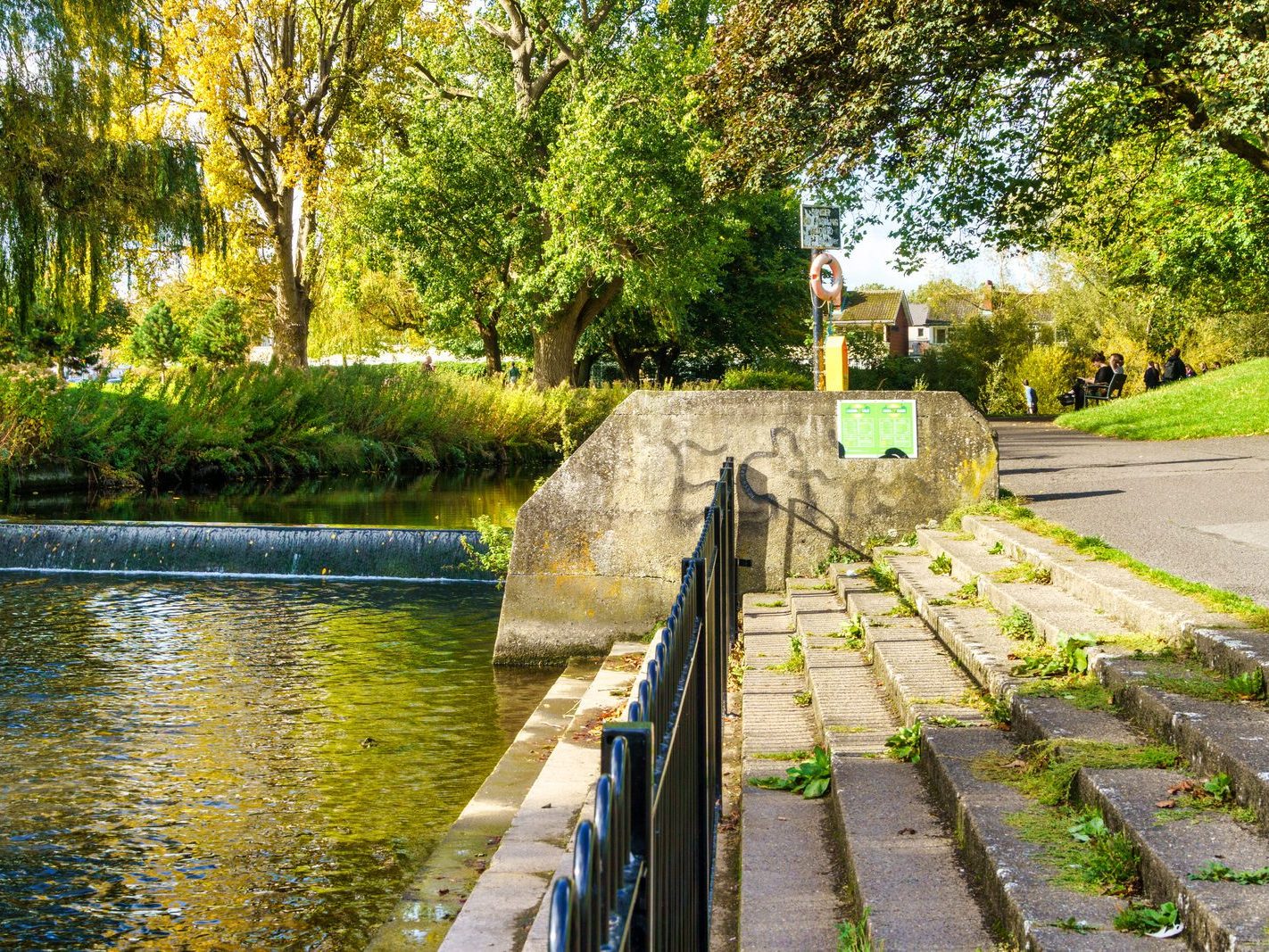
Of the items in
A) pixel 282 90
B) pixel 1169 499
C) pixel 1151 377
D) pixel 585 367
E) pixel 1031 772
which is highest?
pixel 282 90

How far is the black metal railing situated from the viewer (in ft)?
4.74

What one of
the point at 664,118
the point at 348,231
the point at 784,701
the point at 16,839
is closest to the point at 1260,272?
the point at 664,118

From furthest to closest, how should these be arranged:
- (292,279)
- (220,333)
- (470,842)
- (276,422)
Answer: (220,333), (292,279), (276,422), (470,842)

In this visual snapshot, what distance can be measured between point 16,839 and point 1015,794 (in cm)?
487

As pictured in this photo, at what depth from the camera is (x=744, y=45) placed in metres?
20.2

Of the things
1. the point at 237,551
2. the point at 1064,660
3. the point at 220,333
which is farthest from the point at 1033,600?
the point at 220,333

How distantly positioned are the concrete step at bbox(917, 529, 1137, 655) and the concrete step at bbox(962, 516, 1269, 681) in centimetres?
6

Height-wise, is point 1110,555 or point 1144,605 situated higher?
point 1110,555

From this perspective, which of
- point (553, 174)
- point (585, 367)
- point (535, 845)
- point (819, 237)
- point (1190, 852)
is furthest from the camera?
point (585, 367)

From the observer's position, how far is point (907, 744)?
4902 millimetres

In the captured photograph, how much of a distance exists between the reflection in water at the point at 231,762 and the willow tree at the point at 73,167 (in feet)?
25.1

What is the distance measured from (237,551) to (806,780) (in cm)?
1136

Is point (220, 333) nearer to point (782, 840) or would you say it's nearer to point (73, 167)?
point (73, 167)

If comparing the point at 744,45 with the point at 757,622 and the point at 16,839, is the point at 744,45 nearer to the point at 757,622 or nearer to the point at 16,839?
the point at 757,622
